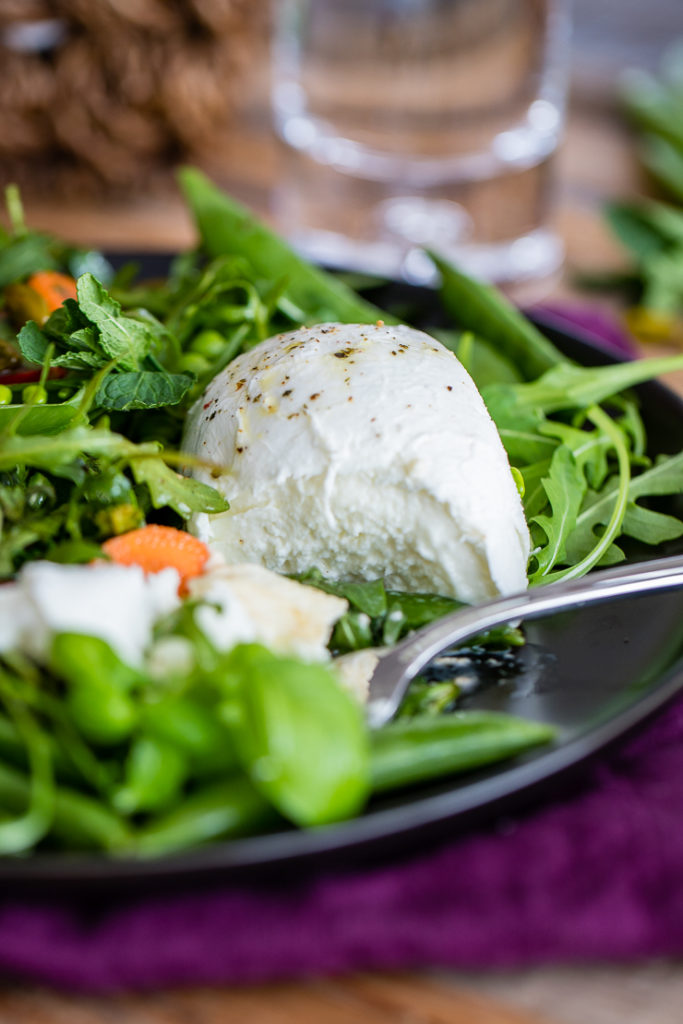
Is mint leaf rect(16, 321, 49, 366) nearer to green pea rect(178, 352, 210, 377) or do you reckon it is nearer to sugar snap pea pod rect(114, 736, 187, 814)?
green pea rect(178, 352, 210, 377)

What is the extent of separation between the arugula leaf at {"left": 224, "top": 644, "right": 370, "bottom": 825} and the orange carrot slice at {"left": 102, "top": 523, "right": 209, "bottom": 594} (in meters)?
0.39

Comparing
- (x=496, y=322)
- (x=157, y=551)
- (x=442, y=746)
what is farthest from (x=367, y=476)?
(x=496, y=322)

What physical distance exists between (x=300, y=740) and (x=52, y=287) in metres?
1.64

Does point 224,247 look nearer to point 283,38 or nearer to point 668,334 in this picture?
point 668,334

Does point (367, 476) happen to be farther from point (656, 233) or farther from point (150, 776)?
point (656, 233)

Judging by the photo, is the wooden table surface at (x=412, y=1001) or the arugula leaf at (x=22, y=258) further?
the arugula leaf at (x=22, y=258)

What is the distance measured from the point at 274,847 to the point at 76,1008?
1.14 feet

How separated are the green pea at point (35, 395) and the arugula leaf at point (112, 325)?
152 mm

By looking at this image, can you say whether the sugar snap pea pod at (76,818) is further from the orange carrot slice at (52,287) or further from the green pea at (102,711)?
the orange carrot slice at (52,287)

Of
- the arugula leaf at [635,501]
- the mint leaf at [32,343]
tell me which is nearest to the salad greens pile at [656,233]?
the arugula leaf at [635,501]

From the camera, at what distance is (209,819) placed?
141 centimetres

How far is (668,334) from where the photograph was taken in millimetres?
3762

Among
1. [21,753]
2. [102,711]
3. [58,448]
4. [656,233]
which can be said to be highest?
[58,448]

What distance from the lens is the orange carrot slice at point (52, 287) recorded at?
8.57ft
